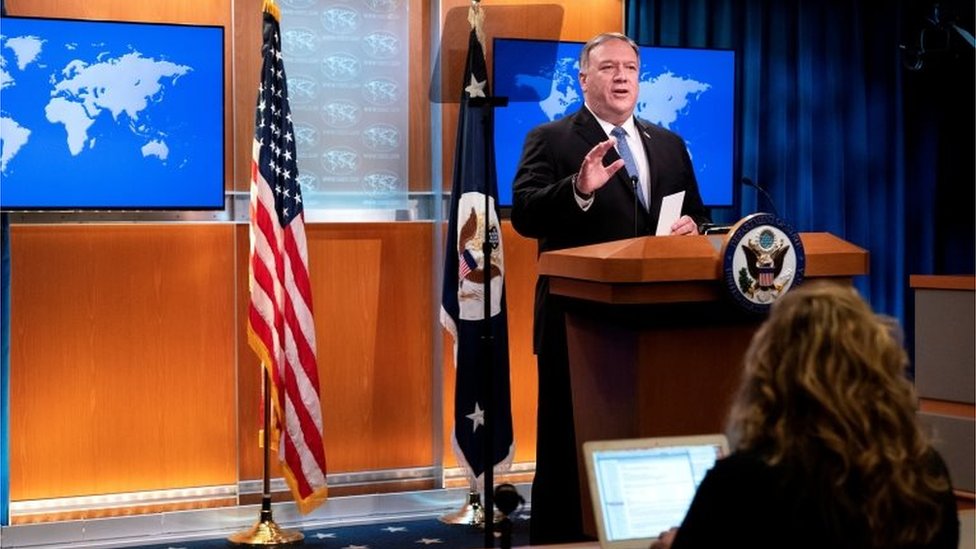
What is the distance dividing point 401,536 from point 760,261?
2613 millimetres

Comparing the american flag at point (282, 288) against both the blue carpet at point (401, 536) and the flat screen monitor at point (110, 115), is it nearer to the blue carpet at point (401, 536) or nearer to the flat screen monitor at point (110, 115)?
the blue carpet at point (401, 536)

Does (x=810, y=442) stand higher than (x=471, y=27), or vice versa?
(x=471, y=27)

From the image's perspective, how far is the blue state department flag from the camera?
5.51 meters

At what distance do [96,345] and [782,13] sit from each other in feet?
12.5

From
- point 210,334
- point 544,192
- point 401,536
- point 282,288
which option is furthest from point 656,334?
point 210,334

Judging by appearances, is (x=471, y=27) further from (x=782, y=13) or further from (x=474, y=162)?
(x=782, y=13)

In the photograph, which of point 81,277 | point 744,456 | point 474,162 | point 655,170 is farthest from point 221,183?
point 744,456

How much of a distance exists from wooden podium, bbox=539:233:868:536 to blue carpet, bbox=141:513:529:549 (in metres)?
1.94

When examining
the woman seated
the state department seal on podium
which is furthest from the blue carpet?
the woman seated

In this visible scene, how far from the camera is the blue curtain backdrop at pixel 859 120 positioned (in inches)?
262

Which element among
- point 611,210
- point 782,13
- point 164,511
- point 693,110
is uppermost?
point 782,13

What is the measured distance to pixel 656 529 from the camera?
7.28ft

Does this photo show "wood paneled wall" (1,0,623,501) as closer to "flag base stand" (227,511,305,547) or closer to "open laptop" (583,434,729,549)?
"flag base stand" (227,511,305,547)

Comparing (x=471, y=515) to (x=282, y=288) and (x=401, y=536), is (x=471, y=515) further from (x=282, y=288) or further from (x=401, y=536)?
(x=282, y=288)
